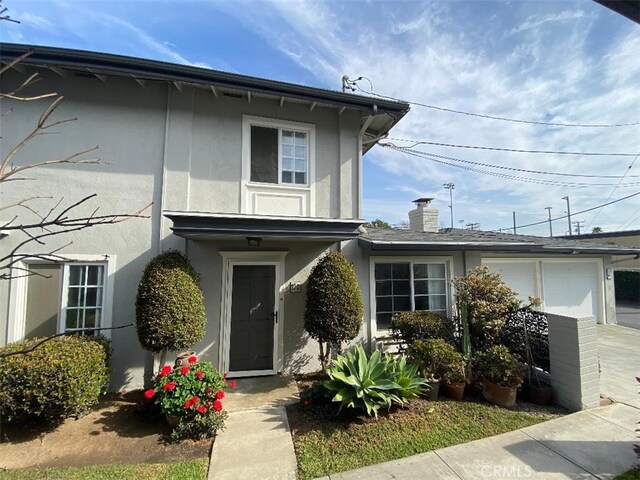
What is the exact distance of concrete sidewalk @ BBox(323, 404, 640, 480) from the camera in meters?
3.75

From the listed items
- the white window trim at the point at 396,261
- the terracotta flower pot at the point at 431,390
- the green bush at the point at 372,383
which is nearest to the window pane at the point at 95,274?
the green bush at the point at 372,383

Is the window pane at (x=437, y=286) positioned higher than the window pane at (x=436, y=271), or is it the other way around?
the window pane at (x=436, y=271)

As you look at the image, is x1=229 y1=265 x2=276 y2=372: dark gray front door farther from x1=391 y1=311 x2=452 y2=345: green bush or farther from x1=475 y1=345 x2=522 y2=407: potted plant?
x1=475 y1=345 x2=522 y2=407: potted plant

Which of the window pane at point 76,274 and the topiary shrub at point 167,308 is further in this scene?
the window pane at point 76,274

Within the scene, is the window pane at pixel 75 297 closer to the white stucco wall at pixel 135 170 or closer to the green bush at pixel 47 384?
the white stucco wall at pixel 135 170

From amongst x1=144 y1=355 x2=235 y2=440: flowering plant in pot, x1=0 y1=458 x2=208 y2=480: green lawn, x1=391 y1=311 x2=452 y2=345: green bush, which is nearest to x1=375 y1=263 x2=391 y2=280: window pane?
x1=391 y1=311 x2=452 y2=345: green bush

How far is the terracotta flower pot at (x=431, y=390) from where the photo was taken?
17.7ft

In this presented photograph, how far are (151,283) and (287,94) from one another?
467cm

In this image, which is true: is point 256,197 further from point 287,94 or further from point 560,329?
point 560,329

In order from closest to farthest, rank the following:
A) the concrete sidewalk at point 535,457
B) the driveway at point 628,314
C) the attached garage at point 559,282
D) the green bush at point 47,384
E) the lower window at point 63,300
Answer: the concrete sidewalk at point 535,457 → the green bush at point 47,384 → the lower window at point 63,300 → the attached garage at point 559,282 → the driveway at point 628,314

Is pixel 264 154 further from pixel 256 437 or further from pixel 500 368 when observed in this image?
pixel 500 368

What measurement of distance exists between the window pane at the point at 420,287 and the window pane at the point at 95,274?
7005 mm

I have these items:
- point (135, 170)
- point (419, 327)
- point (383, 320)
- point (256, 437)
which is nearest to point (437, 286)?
point (383, 320)

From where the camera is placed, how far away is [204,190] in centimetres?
674
